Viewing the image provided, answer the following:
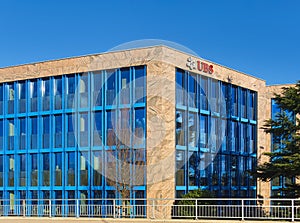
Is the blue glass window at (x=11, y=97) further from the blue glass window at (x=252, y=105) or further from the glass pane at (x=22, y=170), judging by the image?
the blue glass window at (x=252, y=105)

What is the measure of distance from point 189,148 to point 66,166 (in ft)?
22.7

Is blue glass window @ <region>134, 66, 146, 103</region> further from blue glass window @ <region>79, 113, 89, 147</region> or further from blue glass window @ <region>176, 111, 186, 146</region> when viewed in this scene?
blue glass window @ <region>79, 113, 89, 147</region>

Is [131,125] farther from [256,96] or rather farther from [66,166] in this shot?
[256,96]

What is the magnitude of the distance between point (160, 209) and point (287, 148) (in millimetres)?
6644

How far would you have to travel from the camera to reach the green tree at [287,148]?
25.5m

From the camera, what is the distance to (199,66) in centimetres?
3116

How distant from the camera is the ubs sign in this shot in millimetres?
30372

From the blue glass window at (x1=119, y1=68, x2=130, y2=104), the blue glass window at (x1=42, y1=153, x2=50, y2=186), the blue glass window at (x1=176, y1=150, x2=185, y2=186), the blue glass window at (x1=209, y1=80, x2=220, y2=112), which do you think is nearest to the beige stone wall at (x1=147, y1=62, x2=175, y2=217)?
the blue glass window at (x1=176, y1=150, x2=185, y2=186)

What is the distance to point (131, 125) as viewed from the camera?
28.9 m

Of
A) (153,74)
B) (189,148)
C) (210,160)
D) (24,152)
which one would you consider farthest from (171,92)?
(24,152)

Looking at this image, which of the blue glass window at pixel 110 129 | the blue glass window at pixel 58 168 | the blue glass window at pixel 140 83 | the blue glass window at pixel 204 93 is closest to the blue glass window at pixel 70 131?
the blue glass window at pixel 58 168

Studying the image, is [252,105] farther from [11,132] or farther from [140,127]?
[11,132]

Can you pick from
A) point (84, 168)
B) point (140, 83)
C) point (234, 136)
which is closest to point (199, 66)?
point (140, 83)

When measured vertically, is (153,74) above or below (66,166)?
above
